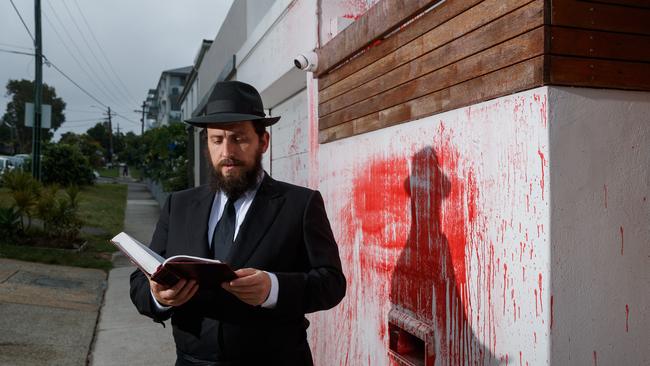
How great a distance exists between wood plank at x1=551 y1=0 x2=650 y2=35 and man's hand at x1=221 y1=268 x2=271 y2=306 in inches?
50.7

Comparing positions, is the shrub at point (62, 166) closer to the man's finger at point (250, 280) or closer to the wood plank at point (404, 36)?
the wood plank at point (404, 36)

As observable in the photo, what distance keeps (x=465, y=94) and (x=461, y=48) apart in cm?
20

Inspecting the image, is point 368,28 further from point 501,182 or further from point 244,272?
point 244,272

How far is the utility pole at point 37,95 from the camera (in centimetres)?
1496

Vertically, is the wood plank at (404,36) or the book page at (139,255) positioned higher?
the wood plank at (404,36)

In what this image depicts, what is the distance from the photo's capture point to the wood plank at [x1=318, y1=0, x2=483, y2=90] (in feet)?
8.43

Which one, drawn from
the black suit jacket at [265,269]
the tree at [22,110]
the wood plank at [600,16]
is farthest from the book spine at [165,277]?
the tree at [22,110]

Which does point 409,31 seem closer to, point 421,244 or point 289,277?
point 421,244

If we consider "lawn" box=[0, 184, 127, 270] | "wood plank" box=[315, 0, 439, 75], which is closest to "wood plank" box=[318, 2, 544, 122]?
"wood plank" box=[315, 0, 439, 75]

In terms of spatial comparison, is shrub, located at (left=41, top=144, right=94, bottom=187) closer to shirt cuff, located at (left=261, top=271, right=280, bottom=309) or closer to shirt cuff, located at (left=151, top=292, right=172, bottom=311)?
shirt cuff, located at (left=151, top=292, right=172, bottom=311)

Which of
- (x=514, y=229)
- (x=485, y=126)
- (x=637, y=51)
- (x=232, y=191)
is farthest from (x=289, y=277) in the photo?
(x=637, y=51)

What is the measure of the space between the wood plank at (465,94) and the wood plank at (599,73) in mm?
62

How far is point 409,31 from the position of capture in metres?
2.98

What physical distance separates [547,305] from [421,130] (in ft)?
3.77
